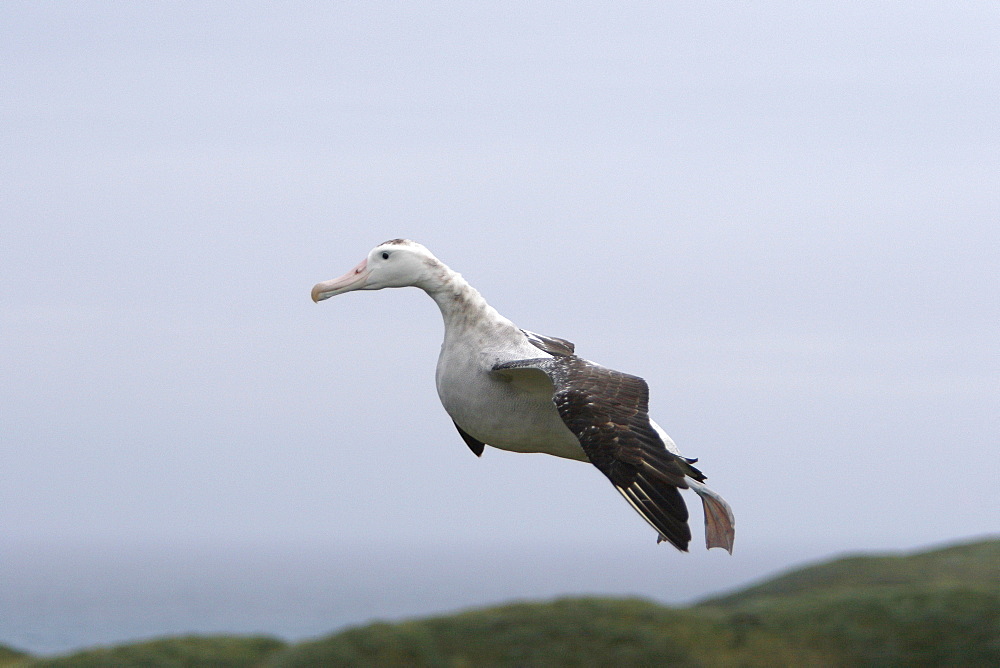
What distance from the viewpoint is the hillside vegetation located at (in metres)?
10.0

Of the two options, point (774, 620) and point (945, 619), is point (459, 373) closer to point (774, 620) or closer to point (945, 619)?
point (774, 620)

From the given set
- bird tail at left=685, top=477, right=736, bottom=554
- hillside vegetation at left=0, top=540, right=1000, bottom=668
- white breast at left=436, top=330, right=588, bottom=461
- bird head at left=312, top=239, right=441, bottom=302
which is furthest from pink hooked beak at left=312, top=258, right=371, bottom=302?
bird tail at left=685, top=477, right=736, bottom=554

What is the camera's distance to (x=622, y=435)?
909cm

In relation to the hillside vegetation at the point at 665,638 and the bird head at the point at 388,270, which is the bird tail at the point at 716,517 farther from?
the bird head at the point at 388,270

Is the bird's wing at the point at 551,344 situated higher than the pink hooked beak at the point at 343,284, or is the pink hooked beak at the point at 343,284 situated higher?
the pink hooked beak at the point at 343,284

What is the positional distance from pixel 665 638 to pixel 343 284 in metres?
4.68

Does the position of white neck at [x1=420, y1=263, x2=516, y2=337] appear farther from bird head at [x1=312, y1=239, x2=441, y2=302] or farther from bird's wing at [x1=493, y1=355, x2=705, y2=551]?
bird's wing at [x1=493, y1=355, x2=705, y2=551]

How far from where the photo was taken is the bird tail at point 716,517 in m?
10.5

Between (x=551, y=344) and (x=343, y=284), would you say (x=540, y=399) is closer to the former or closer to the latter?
(x=551, y=344)

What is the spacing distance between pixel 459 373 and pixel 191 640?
12.9 ft

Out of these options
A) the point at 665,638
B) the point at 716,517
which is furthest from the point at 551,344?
the point at 665,638

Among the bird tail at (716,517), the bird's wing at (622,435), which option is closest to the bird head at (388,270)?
the bird's wing at (622,435)

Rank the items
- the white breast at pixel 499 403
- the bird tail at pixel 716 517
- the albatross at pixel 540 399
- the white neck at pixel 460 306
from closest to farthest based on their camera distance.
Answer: the albatross at pixel 540 399 < the bird tail at pixel 716 517 < the white breast at pixel 499 403 < the white neck at pixel 460 306

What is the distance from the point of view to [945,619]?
1044 centimetres
